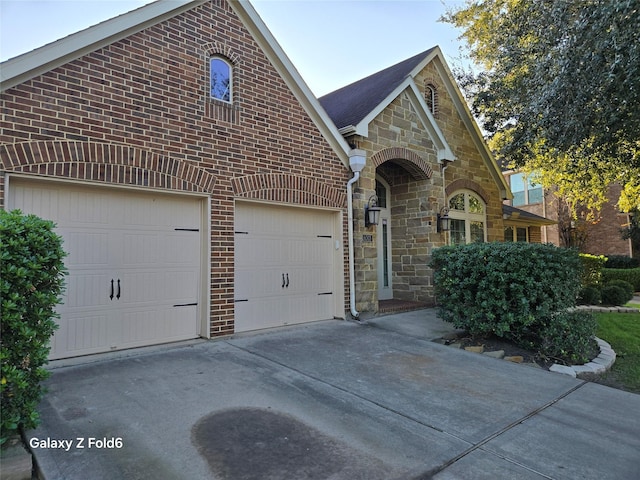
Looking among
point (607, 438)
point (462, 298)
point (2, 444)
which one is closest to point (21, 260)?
point (2, 444)

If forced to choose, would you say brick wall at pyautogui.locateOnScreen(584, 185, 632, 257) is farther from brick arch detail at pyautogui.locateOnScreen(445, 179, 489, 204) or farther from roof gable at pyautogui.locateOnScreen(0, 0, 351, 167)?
roof gable at pyautogui.locateOnScreen(0, 0, 351, 167)

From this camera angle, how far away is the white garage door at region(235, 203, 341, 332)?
22.4 ft

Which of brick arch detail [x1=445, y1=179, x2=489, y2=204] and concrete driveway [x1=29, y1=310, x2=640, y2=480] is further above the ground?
brick arch detail [x1=445, y1=179, x2=489, y2=204]

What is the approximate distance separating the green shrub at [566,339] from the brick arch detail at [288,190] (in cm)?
429

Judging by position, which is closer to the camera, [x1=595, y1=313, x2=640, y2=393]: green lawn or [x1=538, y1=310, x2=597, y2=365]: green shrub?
[x1=595, y1=313, x2=640, y2=393]: green lawn

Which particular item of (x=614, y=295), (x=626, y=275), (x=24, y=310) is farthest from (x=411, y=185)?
(x=626, y=275)

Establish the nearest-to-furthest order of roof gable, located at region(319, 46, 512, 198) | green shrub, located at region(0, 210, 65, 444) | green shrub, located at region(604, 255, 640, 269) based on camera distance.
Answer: green shrub, located at region(0, 210, 65, 444)
roof gable, located at region(319, 46, 512, 198)
green shrub, located at region(604, 255, 640, 269)

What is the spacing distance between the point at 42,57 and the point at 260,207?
3663 millimetres

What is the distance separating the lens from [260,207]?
7098 millimetres

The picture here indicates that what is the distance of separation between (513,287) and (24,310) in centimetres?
600

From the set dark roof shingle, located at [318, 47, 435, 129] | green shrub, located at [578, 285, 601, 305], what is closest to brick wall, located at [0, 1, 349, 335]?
dark roof shingle, located at [318, 47, 435, 129]

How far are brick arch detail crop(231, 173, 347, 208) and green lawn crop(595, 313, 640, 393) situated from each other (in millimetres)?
5235

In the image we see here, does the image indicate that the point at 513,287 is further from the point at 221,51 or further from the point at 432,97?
the point at 432,97

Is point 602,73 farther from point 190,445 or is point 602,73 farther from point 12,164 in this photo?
point 12,164
